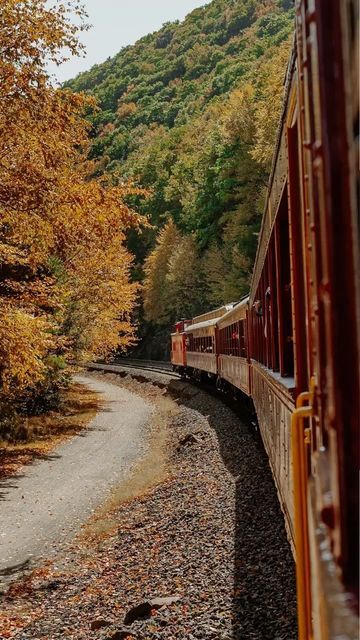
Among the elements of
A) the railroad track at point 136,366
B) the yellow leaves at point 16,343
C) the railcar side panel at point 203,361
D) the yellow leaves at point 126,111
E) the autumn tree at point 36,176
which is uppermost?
the yellow leaves at point 126,111

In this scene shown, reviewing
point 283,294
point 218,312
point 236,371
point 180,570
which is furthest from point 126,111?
point 283,294

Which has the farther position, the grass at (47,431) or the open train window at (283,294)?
the grass at (47,431)

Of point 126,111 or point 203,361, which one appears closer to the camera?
point 203,361

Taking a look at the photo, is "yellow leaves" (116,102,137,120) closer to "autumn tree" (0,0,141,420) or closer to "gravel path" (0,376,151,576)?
"gravel path" (0,376,151,576)

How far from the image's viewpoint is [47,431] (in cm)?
2175

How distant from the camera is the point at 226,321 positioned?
2011cm

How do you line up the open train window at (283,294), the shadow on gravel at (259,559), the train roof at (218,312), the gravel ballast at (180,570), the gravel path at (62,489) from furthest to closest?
the train roof at (218,312)
the gravel path at (62,489)
the gravel ballast at (180,570)
the shadow on gravel at (259,559)
the open train window at (283,294)

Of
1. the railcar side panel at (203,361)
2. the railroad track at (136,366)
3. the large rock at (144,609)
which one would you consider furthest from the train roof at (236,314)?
the railroad track at (136,366)

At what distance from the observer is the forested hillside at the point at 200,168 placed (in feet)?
135

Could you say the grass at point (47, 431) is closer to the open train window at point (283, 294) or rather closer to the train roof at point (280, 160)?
the open train window at point (283, 294)

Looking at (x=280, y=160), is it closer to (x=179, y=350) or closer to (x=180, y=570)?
(x=180, y=570)

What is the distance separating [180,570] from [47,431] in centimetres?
1473

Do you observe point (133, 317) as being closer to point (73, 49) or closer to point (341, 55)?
point (73, 49)

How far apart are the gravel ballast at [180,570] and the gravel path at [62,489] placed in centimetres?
74
